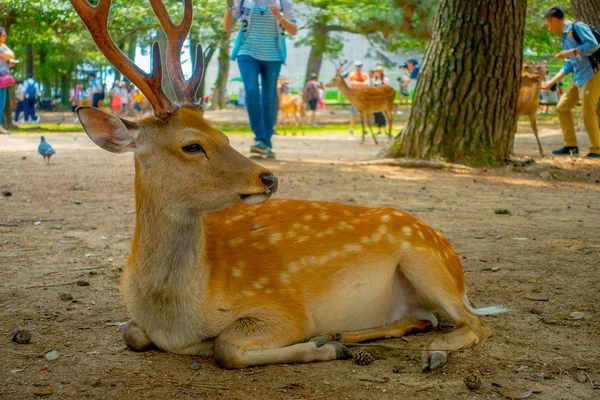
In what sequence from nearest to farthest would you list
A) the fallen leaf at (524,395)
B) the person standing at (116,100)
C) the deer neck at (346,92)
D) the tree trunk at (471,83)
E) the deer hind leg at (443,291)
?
the fallen leaf at (524,395) → the deer hind leg at (443,291) → the tree trunk at (471,83) → the deer neck at (346,92) → the person standing at (116,100)

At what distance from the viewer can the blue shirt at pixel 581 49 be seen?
10242 millimetres

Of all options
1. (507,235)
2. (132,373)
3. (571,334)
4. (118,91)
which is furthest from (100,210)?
(118,91)

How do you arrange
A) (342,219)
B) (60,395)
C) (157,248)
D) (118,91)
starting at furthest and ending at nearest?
(118,91)
(342,219)
(157,248)
(60,395)

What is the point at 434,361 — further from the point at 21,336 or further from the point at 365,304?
the point at 21,336

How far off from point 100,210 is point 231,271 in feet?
11.7

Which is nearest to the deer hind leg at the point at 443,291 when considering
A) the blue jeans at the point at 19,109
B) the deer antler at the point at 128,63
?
the deer antler at the point at 128,63

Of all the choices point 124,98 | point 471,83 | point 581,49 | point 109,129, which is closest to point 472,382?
point 109,129

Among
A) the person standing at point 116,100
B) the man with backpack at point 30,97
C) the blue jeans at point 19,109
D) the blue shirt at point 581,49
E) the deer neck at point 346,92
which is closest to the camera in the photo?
the blue shirt at point 581,49

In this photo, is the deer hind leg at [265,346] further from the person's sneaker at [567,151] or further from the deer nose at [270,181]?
the person's sneaker at [567,151]

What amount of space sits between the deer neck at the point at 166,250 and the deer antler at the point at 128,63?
387 mm

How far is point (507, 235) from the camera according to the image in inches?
214

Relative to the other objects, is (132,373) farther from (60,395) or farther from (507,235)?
(507,235)

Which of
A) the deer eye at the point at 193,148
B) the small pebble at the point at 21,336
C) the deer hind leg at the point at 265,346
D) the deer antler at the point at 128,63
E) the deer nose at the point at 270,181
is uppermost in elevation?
the deer antler at the point at 128,63

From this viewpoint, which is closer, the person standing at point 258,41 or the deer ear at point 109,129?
the deer ear at point 109,129
